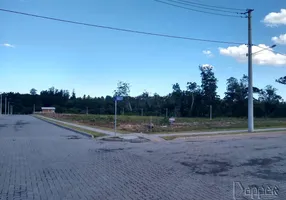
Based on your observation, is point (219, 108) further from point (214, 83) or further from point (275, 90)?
point (275, 90)

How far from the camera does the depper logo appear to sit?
6496 millimetres

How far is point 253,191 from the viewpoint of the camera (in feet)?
22.7

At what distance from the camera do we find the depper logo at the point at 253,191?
6.50 metres

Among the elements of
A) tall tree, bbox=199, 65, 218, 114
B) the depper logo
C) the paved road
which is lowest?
the paved road

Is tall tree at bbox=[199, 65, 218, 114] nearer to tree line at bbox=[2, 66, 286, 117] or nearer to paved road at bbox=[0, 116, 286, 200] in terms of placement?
tree line at bbox=[2, 66, 286, 117]

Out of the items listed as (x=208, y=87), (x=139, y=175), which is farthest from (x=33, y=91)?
(x=139, y=175)

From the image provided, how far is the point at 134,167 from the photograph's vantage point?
32.6 feet

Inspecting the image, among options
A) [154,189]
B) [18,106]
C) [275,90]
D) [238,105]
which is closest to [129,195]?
[154,189]

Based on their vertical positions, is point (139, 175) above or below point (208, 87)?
below

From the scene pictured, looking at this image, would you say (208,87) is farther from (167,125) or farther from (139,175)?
(139,175)

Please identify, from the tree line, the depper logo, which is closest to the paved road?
the depper logo

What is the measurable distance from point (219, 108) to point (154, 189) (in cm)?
9345

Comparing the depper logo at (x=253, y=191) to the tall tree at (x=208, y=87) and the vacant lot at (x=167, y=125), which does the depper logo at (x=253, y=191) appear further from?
the tall tree at (x=208, y=87)

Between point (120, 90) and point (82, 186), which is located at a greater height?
point (120, 90)
